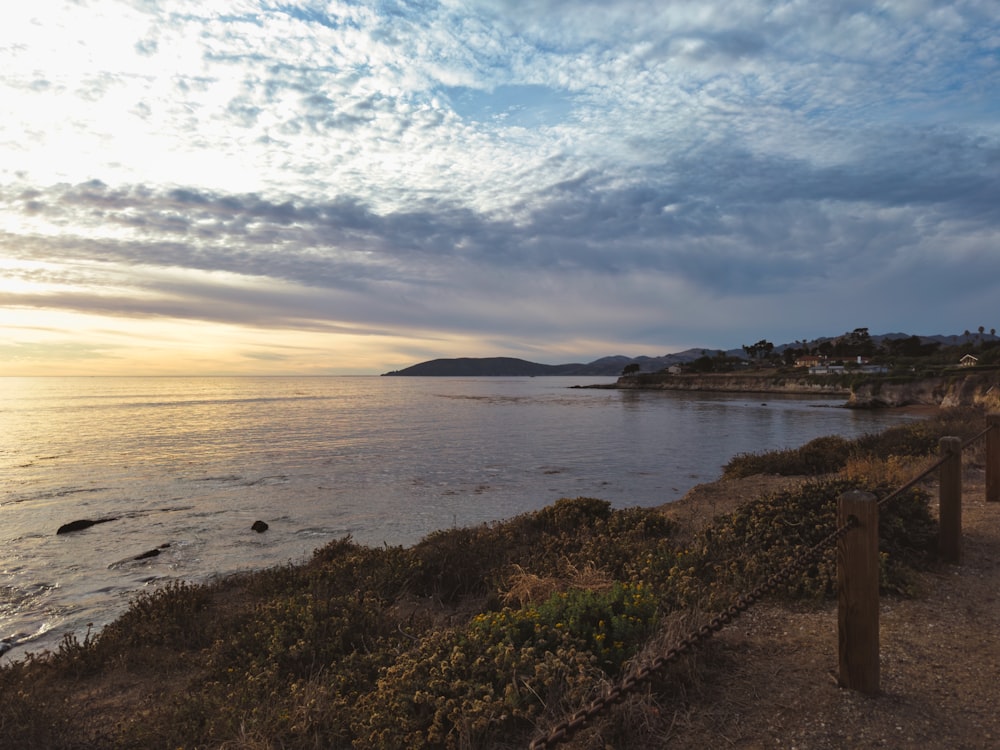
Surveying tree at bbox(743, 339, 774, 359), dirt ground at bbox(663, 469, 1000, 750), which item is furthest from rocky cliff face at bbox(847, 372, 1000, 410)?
tree at bbox(743, 339, 774, 359)

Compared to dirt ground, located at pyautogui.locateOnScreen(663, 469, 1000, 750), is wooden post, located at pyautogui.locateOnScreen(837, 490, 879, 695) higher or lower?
higher

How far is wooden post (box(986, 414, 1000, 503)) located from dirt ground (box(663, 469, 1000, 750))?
4.08m

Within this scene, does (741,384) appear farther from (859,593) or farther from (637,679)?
(637,679)

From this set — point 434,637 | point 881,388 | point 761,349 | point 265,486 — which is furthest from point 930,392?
point 761,349

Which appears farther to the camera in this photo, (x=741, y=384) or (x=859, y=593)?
(x=741, y=384)

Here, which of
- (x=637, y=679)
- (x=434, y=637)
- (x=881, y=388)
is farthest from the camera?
(x=881, y=388)

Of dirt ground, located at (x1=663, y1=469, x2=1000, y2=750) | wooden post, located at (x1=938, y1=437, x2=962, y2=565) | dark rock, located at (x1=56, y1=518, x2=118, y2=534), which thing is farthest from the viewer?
dark rock, located at (x1=56, y1=518, x2=118, y2=534)

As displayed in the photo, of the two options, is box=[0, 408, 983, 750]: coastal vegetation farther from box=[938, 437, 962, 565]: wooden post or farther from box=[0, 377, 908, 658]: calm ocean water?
box=[0, 377, 908, 658]: calm ocean water

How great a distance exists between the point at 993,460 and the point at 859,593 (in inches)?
329

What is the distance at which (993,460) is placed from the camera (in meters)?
9.65

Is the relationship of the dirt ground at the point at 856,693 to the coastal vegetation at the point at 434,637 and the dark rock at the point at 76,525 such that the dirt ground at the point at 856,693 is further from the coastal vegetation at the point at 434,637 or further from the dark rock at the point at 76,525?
the dark rock at the point at 76,525

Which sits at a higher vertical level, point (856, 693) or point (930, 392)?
point (856, 693)

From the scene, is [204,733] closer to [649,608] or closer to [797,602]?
[649,608]

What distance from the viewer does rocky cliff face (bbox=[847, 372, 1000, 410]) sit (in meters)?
43.7
